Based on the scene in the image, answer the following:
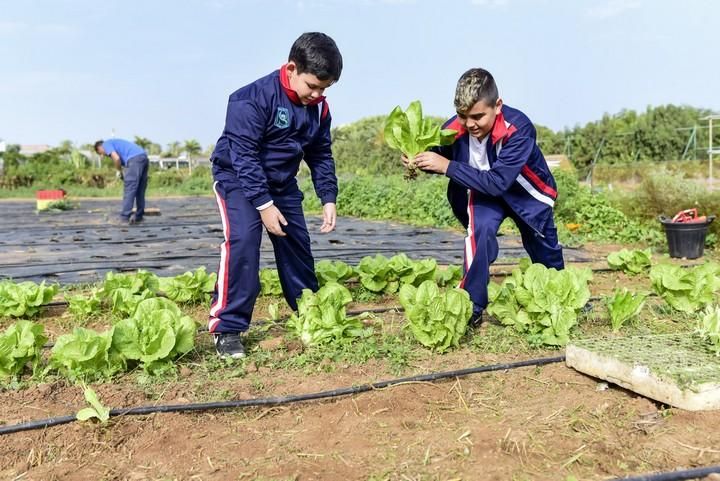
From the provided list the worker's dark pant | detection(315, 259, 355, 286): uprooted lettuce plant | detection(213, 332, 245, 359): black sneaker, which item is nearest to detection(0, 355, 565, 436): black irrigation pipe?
detection(213, 332, 245, 359): black sneaker

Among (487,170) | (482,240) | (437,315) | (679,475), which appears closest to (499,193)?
(487,170)

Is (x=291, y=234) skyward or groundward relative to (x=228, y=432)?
skyward

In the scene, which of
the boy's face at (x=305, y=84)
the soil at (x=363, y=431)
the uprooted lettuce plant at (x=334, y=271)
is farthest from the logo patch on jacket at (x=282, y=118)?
the uprooted lettuce plant at (x=334, y=271)

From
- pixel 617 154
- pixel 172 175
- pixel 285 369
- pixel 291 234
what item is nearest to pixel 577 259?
pixel 291 234

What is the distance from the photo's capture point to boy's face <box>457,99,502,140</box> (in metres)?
3.50

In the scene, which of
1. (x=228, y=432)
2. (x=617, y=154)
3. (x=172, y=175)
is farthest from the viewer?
(x=172, y=175)

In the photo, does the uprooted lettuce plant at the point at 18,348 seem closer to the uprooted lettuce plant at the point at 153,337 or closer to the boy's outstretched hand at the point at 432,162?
the uprooted lettuce plant at the point at 153,337

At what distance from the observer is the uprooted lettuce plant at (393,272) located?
180 inches

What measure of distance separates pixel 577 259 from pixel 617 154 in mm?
18258

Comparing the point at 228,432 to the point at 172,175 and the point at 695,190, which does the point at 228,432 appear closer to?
the point at 695,190

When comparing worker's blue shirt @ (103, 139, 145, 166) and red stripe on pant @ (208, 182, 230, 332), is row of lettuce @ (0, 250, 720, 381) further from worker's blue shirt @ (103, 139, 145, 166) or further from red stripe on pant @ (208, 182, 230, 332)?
worker's blue shirt @ (103, 139, 145, 166)

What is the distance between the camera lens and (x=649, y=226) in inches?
345

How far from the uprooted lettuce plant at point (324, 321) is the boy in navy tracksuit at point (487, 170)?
0.73 meters

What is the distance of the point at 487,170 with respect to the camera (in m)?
3.73
